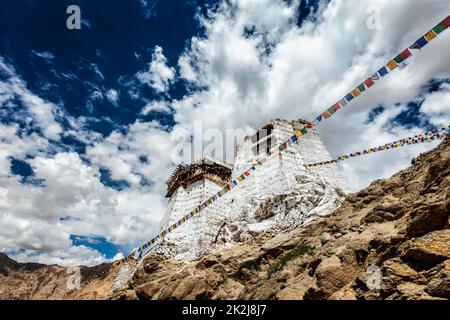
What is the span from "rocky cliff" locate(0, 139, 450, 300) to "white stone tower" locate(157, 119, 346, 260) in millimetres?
1233

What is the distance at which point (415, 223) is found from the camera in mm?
7656

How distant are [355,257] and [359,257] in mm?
127

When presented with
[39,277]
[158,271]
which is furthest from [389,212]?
[39,277]

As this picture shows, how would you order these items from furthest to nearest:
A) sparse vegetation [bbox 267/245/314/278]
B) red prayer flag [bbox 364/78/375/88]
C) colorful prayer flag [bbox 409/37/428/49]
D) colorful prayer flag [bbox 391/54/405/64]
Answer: sparse vegetation [bbox 267/245/314/278] < red prayer flag [bbox 364/78/375/88] < colorful prayer flag [bbox 391/54/405/64] < colorful prayer flag [bbox 409/37/428/49]

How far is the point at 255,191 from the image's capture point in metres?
25.5

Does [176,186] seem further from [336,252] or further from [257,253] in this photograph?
[336,252]

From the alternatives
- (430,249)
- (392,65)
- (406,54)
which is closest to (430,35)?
(406,54)

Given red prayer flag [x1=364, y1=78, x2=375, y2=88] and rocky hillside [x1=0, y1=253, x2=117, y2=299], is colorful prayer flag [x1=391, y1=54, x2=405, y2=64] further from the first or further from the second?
rocky hillside [x1=0, y1=253, x2=117, y2=299]

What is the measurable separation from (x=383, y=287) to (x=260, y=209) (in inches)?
635

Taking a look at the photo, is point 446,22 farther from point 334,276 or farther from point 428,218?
point 334,276

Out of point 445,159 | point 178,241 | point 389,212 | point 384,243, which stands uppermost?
point 178,241

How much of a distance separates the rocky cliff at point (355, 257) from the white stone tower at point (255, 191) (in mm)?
1233

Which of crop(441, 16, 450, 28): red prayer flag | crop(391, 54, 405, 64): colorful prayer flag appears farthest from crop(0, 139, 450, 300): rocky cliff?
crop(441, 16, 450, 28): red prayer flag

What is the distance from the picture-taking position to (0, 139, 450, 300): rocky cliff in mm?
6535
